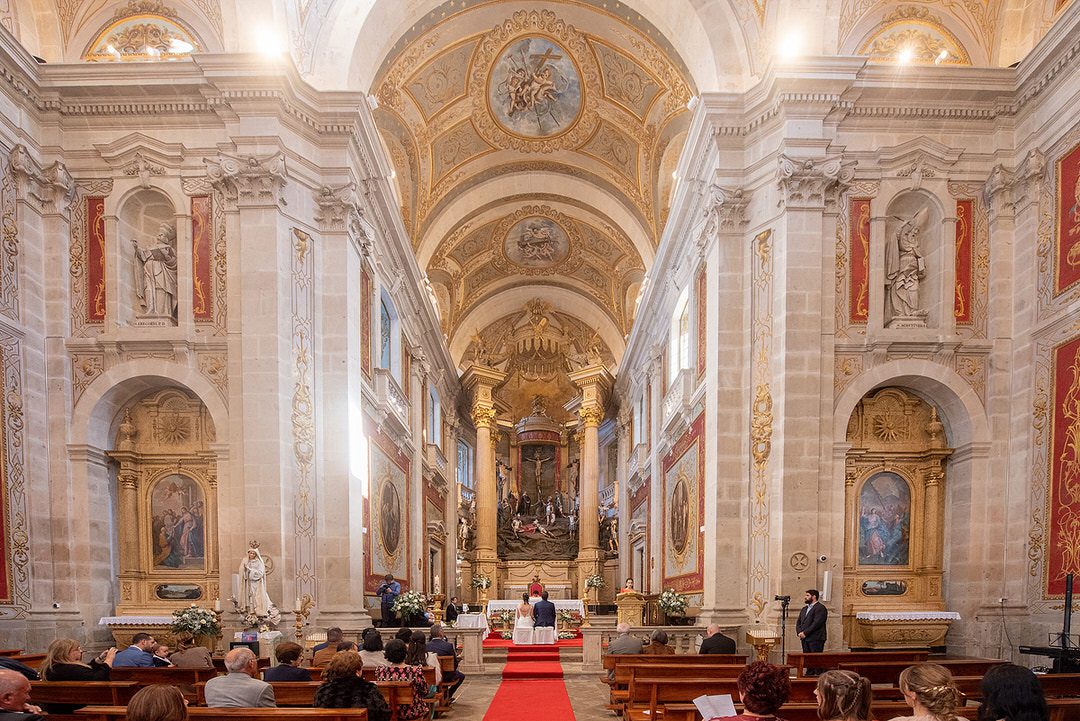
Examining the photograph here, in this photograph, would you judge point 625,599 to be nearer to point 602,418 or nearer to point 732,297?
point 732,297

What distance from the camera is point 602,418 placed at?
108 ft

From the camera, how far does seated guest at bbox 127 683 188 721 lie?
4035mm

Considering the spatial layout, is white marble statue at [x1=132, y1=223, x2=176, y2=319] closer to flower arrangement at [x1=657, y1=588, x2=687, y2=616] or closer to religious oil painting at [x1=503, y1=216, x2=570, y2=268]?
flower arrangement at [x1=657, y1=588, x2=687, y2=616]

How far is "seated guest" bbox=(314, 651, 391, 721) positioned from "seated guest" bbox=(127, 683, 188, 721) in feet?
6.01

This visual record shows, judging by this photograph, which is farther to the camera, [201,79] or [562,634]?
[562,634]

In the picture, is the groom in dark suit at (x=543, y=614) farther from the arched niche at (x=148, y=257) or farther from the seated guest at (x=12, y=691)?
the seated guest at (x=12, y=691)

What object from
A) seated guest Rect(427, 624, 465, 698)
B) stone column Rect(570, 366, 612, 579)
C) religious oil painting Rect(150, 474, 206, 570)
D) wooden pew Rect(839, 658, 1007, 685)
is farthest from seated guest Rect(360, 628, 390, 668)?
stone column Rect(570, 366, 612, 579)

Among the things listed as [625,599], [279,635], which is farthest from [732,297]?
[279,635]

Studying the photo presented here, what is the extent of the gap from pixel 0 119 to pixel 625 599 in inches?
552

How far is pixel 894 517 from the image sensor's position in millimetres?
14172

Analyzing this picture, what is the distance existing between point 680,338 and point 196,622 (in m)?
12.0

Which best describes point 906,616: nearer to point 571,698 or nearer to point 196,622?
point 571,698

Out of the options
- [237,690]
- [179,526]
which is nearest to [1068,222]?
[237,690]

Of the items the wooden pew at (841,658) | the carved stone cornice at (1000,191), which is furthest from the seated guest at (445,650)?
the carved stone cornice at (1000,191)
